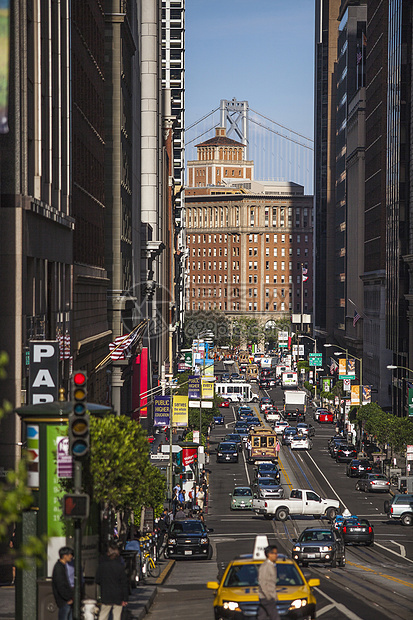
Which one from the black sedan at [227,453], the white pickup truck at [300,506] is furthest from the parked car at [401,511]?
the black sedan at [227,453]

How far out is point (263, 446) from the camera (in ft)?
290

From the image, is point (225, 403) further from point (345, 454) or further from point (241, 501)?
point (241, 501)

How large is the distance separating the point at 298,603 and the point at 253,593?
962 millimetres

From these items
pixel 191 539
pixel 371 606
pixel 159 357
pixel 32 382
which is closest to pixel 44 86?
pixel 32 382

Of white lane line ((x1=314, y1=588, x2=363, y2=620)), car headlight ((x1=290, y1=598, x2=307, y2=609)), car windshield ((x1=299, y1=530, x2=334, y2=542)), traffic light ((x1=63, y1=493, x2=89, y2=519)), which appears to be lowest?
car windshield ((x1=299, y1=530, x2=334, y2=542))

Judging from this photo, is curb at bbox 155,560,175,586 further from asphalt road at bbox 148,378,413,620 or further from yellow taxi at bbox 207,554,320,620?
yellow taxi at bbox 207,554,320,620

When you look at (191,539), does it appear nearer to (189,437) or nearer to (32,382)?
(32,382)

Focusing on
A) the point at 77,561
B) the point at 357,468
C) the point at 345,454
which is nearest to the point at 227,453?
the point at 345,454

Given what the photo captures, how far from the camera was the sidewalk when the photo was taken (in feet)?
75.9

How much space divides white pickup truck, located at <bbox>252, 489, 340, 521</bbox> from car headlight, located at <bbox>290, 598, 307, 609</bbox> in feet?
124

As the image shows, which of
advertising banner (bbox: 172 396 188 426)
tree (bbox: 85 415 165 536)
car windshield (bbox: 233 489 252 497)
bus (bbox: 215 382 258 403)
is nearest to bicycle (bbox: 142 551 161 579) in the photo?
tree (bbox: 85 415 165 536)

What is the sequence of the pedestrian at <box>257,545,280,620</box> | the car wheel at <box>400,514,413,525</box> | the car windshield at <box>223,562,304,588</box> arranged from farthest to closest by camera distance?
the car wheel at <box>400,514,413,525</box>
the car windshield at <box>223,562,304,588</box>
the pedestrian at <box>257,545,280,620</box>

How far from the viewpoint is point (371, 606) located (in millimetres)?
26266

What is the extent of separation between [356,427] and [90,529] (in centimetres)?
8905
